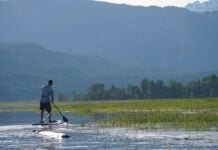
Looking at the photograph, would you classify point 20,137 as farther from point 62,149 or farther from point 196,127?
point 196,127

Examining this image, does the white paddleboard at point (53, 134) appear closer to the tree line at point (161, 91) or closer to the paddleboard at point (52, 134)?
the paddleboard at point (52, 134)

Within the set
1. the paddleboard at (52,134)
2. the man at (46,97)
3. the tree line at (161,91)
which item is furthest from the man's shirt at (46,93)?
the tree line at (161,91)

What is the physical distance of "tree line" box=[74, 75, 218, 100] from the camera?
17100cm

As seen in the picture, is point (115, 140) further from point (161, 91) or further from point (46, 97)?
point (161, 91)

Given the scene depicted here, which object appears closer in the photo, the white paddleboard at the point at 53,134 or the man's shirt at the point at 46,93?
the white paddleboard at the point at 53,134

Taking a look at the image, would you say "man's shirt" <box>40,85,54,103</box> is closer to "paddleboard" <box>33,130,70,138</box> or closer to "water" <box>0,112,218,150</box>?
"water" <box>0,112,218,150</box>

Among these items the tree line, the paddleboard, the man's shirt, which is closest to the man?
the man's shirt

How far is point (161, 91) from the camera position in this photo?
180 metres

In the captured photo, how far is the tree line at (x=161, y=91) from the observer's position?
171 metres

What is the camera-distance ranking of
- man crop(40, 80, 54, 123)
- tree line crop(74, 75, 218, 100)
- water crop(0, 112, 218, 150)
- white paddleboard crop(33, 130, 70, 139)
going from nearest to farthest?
water crop(0, 112, 218, 150)
white paddleboard crop(33, 130, 70, 139)
man crop(40, 80, 54, 123)
tree line crop(74, 75, 218, 100)

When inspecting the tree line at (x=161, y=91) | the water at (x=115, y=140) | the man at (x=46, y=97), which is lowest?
the water at (x=115, y=140)

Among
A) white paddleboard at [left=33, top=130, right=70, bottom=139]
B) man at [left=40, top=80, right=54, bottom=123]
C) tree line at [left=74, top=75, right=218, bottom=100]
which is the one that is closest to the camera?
white paddleboard at [left=33, top=130, right=70, bottom=139]

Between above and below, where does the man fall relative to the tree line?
below

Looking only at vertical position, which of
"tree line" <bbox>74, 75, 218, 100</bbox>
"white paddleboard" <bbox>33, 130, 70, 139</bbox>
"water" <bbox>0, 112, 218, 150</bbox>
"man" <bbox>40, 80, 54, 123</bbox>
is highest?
"tree line" <bbox>74, 75, 218, 100</bbox>
